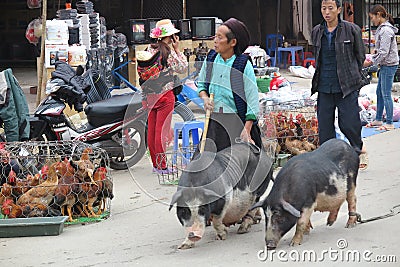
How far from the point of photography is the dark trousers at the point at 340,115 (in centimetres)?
726

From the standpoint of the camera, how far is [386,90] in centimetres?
1106

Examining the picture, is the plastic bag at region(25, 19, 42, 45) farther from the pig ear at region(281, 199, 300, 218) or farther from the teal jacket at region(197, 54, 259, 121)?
the pig ear at region(281, 199, 300, 218)

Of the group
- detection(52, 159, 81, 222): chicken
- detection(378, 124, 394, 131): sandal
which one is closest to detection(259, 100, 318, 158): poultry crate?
detection(378, 124, 394, 131): sandal

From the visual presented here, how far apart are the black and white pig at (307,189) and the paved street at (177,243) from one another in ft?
0.64

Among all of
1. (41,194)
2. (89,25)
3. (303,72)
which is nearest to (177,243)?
(41,194)

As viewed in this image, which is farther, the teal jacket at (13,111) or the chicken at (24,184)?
the teal jacket at (13,111)

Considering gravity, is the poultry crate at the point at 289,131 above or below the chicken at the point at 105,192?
above

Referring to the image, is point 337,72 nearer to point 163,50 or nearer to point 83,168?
point 163,50

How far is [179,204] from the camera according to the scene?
558cm

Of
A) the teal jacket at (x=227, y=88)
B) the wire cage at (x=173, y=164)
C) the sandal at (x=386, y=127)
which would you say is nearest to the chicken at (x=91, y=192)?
the teal jacket at (x=227, y=88)

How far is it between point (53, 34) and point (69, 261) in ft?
22.2

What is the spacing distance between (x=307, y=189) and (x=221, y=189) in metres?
0.64

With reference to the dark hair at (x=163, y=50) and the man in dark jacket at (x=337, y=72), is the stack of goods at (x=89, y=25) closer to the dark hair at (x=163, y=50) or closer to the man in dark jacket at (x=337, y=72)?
the dark hair at (x=163, y=50)

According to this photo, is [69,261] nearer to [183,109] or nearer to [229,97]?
[229,97]
